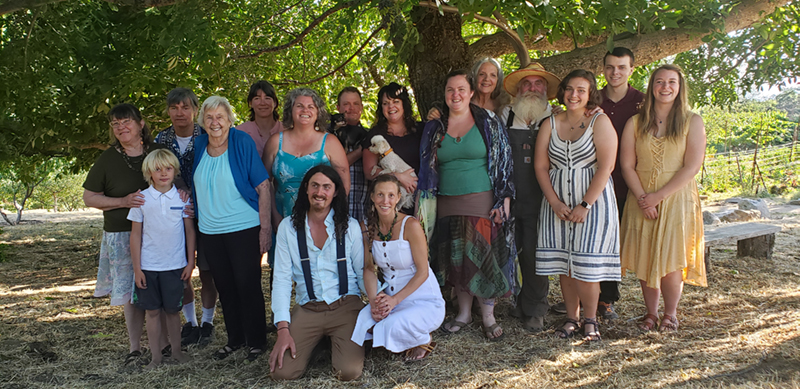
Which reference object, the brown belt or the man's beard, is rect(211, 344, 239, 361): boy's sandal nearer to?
the brown belt

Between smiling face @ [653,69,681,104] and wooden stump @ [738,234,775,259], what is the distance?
3.61m

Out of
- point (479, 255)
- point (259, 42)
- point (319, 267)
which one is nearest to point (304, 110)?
point (319, 267)

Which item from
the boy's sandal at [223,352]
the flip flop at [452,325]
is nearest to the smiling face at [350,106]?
the flip flop at [452,325]

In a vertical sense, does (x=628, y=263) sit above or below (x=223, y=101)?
below

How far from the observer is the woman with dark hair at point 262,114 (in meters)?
3.99

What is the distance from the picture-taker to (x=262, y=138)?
4059 millimetres

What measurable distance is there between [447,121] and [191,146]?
72.9 inches

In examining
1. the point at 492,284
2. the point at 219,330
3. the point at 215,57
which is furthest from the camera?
the point at 219,330

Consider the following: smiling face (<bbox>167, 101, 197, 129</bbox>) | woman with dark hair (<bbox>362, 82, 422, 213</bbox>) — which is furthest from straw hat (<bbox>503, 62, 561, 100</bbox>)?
smiling face (<bbox>167, 101, 197, 129</bbox>)

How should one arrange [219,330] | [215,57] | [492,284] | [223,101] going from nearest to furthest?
[223,101] → [492,284] → [215,57] → [219,330]

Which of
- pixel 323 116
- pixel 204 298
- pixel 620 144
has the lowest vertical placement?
pixel 204 298

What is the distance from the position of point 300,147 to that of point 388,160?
610 mm

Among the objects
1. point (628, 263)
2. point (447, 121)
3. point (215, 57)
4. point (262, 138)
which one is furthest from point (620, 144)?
point (215, 57)

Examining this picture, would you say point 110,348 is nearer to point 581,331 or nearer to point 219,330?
point 219,330
